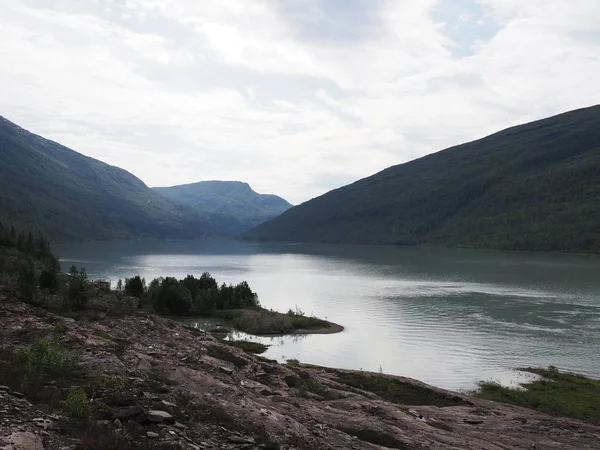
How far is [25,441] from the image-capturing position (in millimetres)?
14344

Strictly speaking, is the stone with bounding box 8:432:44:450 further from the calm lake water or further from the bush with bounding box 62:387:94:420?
the calm lake water

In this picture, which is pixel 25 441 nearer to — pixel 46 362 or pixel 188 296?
pixel 46 362

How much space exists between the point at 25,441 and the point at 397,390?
34417 millimetres

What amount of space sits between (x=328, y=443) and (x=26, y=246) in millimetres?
148900

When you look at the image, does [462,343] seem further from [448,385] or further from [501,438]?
[501,438]

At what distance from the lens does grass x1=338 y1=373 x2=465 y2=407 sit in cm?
4125

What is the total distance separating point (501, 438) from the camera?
29938 millimetres

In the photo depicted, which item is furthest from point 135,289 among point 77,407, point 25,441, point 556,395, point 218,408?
point 25,441

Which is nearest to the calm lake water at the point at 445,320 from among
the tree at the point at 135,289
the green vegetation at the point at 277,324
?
the green vegetation at the point at 277,324

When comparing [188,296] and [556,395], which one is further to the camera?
[188,296]

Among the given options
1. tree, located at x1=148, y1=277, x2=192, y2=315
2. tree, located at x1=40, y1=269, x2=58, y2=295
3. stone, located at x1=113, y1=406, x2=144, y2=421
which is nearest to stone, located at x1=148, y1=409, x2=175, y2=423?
stone, located at x1=113, y1=406, x2=144, y2=421

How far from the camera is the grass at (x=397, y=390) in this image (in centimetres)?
4125

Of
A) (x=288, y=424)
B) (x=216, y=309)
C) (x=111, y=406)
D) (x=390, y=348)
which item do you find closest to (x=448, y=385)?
(x=390, y=348)

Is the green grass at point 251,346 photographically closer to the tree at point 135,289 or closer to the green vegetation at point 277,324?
the green vegetation at point 277,324
